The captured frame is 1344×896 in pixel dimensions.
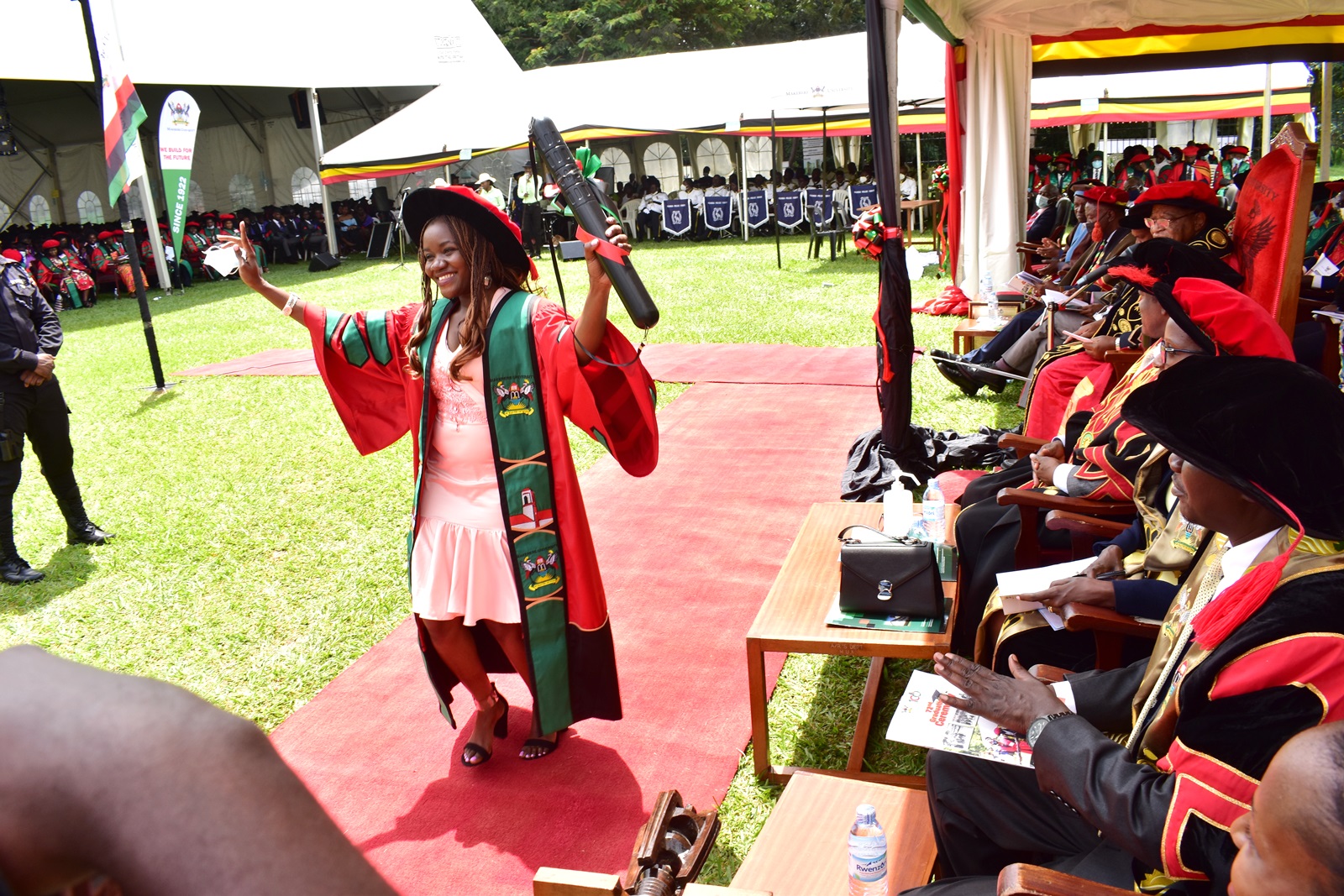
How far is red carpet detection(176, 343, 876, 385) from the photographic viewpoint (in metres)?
8.66

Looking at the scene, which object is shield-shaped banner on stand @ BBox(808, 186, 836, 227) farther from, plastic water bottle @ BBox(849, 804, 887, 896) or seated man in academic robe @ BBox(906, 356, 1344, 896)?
plastic water bottle @ BBox(849, 804, 887, 896)

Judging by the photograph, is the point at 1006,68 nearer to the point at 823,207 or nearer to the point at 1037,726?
the point at 1037,726

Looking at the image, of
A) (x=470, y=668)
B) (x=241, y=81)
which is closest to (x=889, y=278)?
(x=470, y=668)

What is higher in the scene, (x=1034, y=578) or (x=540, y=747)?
(x=1034, y=578)

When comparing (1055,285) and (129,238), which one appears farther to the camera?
(129,238)

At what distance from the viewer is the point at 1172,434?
7.04 feet

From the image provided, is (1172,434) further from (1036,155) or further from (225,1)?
(225,1)

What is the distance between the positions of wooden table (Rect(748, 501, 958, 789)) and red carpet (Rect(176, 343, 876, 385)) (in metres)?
4.78

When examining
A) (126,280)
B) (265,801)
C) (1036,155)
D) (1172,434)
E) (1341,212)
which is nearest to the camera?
(265,801)

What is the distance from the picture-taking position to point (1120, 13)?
7598 millimetres

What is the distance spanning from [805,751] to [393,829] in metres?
1.39

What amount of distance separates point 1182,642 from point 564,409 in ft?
6.11

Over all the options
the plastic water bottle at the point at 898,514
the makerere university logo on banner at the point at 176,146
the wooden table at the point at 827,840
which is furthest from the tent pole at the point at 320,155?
the wooden table at the point at 827,840

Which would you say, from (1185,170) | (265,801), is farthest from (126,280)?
(265,801)
